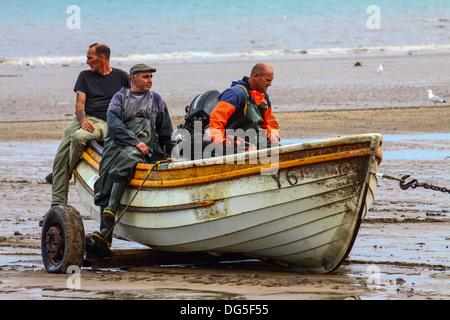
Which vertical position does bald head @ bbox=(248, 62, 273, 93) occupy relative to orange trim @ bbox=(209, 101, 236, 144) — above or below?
above

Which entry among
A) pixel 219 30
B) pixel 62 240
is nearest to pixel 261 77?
pixel 62 240

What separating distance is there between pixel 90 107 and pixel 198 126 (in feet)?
4.58

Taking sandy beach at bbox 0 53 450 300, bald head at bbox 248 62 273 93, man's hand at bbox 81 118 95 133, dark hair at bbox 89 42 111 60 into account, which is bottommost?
sandy beach at bbox 0 53 450 300

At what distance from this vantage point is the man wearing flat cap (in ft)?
19.9

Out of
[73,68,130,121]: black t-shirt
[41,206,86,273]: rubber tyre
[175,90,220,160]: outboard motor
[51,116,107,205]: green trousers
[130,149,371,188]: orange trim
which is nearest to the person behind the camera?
[130,149,371,188]: orange trim

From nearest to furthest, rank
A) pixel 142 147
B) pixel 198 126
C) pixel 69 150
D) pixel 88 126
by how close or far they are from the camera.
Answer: pixel 142 147, pixel 198 126, pixel 88 126, pixel 69 150

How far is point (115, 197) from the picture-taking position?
609 cm

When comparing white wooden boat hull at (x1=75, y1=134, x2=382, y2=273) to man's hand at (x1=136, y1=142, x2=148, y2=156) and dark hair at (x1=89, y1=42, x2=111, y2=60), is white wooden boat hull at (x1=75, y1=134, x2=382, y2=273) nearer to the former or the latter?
man's hand at (x1=136, y1=142, x2=148, y2=156)

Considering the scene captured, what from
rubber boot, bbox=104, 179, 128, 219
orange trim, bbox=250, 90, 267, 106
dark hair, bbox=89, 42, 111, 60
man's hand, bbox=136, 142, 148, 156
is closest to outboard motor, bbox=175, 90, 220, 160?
man's hand, bbox=136, 142, 148, 156

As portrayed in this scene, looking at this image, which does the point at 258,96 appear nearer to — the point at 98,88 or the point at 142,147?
the point at 142,147

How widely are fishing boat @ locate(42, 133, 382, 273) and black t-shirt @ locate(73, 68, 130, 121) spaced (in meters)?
1.37

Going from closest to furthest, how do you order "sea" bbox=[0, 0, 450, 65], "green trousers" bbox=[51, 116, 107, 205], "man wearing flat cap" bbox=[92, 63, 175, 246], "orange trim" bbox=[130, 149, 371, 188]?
"orange trim" bbox=[130, 149, 371, 188], "man wearing flat cap" bbox=[92, 63, 175, 246], "green trousers" bbox=[51, 116, 107, 205], "sea" bbox=[0, 0, 450, 65]

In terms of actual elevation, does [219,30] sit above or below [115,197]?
above

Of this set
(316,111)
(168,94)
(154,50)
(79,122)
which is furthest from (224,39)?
(79,122)
